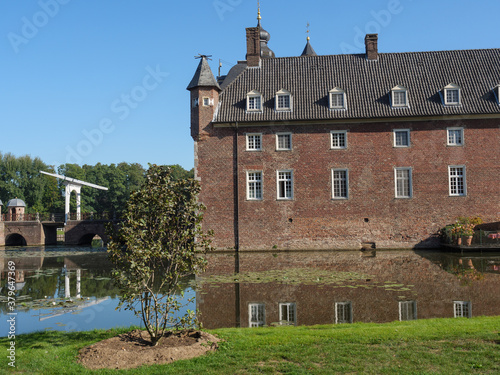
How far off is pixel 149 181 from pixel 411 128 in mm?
22105

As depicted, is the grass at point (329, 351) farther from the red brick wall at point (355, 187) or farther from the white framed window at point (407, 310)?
the red brick wall at point (355, 187)

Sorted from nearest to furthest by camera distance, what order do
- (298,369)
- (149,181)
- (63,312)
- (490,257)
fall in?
(298,369)
(149,181)
(63,312)
(490,257)

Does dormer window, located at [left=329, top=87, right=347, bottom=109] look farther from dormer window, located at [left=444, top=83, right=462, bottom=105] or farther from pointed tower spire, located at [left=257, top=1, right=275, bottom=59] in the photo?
pointed tower spire, located at [left=257, top=1, right=275, bottom=59]

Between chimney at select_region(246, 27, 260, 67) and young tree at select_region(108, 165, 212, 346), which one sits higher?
chimney at select_region(246, 27, 260, 67)

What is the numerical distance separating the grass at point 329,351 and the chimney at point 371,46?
2377cm

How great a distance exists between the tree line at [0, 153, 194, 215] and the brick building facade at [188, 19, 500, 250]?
33.0 m

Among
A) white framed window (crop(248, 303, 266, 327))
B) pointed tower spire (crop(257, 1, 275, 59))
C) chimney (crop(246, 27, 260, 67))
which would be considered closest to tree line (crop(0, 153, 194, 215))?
pointed tower spire (crop(257, 1, 275, 59))

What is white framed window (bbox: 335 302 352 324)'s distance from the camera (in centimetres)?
970

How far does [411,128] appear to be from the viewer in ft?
88.9

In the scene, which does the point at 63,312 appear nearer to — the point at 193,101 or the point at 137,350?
the point at 137,350

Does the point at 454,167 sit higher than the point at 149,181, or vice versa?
the point at 454,167

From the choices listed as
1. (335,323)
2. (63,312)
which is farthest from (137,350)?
(63,312)

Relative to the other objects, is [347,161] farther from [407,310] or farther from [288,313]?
[288,313]

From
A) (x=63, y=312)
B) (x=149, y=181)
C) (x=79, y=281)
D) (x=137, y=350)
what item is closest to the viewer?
(x=137, y=350)
